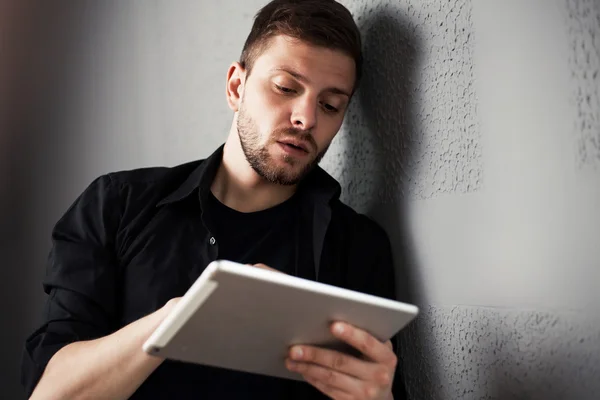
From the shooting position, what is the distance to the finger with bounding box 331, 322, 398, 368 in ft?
2.88

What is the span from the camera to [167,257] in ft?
4.43

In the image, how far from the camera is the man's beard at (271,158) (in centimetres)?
135

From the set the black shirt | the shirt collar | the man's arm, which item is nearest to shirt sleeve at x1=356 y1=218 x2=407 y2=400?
the black shirt

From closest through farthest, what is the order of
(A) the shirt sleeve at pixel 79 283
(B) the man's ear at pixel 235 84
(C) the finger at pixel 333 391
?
(C) the finger at pixel 333 391, (A) the shirt sleeve at pixel 79 283, (B) the man's ear at pixel 235 84

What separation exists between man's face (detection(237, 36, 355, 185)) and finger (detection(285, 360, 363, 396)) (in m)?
0.51

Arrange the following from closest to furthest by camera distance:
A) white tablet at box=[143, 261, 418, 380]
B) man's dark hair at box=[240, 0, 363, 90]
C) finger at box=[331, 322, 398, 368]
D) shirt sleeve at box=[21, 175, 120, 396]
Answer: white tablet at box=[143, 261, 418, 380] < finger at box=[331, 322, 398, 368] < shirt sleeve at box=[21, 175, 120, 396] < man's dark hair at box=[240, 0, 363, 90]

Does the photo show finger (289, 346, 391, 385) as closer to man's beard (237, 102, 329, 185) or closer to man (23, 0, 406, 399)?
man (23, 0, 406, 399)

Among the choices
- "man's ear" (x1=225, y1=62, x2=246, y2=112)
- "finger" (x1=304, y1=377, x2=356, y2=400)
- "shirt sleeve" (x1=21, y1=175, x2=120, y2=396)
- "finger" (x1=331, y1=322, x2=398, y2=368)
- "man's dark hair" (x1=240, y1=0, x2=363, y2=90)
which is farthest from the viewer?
"man's ear" (x1=225, y1=62, x2=246, y2=112)

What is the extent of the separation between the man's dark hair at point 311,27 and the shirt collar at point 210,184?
0.21 metres

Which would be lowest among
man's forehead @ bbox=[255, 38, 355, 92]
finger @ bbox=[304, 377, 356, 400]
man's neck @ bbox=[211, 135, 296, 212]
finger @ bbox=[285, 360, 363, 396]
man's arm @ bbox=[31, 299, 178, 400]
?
man's arm @ bbox=[31, 299, 178, 400]

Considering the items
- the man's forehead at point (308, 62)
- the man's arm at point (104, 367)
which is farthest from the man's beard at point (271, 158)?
the man's arm at point (104, 367)

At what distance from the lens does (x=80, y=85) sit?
6.34 ft

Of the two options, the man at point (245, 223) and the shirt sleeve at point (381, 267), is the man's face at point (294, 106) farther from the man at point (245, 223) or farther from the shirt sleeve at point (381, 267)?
the shirt sleeve at point (381, 267)

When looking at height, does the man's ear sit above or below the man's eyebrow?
below
